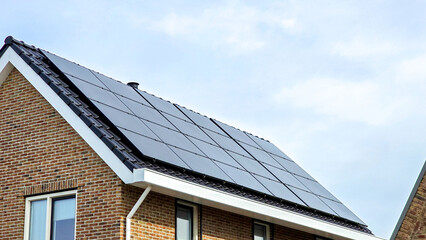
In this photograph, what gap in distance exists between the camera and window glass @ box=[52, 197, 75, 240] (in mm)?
15148

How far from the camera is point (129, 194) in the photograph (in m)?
14.8

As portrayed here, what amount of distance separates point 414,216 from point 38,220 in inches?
317

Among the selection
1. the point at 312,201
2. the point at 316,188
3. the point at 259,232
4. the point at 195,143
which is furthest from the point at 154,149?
the point at 316,188

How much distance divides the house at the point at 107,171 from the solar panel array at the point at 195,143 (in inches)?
2.0

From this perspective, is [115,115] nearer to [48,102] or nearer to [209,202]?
[48,102]

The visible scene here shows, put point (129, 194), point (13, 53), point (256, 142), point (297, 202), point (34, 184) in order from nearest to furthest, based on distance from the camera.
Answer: point (129, 194)
point (34, 184)
point (13, 53)
point (297, 202)
point (256, 142)

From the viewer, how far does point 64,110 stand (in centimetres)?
1566

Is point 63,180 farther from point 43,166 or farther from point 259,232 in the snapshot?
point 259,232

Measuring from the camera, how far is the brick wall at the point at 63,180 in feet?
48.3

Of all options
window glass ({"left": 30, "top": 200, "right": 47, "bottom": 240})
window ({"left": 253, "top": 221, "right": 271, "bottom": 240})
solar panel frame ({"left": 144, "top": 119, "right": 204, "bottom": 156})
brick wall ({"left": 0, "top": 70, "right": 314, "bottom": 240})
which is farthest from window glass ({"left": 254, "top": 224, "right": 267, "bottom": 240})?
window glass ({"left": 30, "top": 200, "right": 47, "bottom": 240})

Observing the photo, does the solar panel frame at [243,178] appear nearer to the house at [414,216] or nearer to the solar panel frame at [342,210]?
the solar panel frame at [342,210]

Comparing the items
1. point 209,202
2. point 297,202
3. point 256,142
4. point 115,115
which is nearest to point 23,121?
point 115,115

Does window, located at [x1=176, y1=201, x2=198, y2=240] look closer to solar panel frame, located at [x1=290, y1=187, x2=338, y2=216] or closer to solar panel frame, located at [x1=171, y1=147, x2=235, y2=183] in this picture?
solar panel frame, located at [x1=171, y1=147, x2=235, y2=183]

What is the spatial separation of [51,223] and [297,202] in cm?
696
